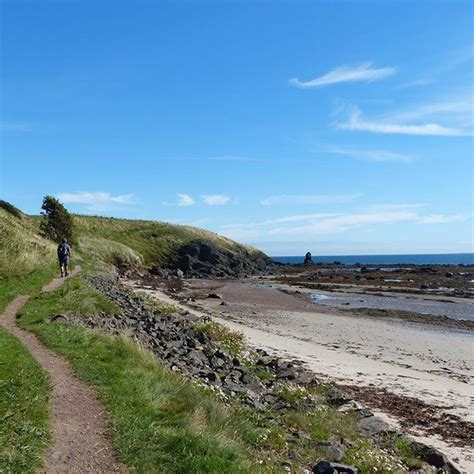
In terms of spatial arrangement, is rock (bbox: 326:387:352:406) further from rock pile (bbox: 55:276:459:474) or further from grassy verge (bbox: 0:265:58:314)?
grassy verge (bbox: 0:265:58:314)

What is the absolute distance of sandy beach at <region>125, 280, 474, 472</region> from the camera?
13.6 metres

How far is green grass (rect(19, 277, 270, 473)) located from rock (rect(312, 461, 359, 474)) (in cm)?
117

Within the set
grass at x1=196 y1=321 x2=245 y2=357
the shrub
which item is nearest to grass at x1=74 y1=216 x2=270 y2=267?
the shrub

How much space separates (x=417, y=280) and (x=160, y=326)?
62530mm

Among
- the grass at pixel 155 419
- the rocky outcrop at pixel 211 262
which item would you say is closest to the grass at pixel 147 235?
the rocky outcrop at pixel 211 262

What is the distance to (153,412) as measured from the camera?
8.48m

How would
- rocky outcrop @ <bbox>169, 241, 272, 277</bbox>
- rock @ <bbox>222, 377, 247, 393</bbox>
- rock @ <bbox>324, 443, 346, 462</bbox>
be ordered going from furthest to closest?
rocky outcrop @ <bbox>169, 241, 272, 277</bbox>, rock @ <bbox>222, 377, 247, 393</bbox>, rock @ <bbox>324, 443, 346, 462</bbox>

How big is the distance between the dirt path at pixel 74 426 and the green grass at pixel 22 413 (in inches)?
7.1

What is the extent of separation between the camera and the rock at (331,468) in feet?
26.6

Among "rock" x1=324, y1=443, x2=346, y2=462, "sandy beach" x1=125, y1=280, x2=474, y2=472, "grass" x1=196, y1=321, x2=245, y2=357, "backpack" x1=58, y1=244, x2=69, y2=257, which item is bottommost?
"sandy beach" x1=125, y1=280, x2=474, y2=472

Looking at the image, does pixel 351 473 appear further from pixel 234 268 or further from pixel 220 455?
pixel 234 268

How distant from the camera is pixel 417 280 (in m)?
74.4

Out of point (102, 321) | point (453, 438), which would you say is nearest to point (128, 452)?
point (453, 438)

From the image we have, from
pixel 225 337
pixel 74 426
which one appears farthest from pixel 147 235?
pixel 74 426
